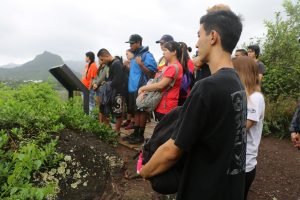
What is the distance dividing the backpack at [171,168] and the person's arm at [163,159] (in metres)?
0.04

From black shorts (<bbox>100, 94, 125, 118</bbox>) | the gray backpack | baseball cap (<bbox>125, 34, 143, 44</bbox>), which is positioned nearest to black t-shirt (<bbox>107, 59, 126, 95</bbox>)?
black shorts (<bbox>100, 94, 125, 118</bbox>)

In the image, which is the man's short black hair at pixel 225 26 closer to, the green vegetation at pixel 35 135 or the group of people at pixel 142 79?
the green vegetation at pixel 35 135

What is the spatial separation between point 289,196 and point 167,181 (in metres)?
3.67

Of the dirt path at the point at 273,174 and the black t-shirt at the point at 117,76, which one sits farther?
the black t-shirt at the point at 117,76

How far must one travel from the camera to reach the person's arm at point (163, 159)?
169 centimetres

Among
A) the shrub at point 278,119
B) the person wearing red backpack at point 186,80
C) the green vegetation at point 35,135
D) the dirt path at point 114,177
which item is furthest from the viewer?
the shrub at point 278,119

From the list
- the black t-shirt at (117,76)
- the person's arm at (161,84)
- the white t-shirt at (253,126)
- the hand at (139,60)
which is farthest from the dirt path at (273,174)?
the white t-shirt at (253,126)

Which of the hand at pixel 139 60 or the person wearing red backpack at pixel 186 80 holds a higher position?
the hand at pixel 139 60

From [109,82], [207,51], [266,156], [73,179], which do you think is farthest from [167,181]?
[266,156]

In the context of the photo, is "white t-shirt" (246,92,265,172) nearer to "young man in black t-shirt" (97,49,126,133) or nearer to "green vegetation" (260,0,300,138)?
"young man in black t-shirt" (97,49,126,133)

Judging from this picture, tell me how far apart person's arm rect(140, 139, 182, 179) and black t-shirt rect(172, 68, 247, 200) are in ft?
0.17

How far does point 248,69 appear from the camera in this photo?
2885mm

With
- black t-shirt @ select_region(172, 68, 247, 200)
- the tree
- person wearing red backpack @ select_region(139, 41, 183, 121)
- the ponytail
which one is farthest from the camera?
the tree

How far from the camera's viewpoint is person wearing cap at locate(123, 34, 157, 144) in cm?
559
